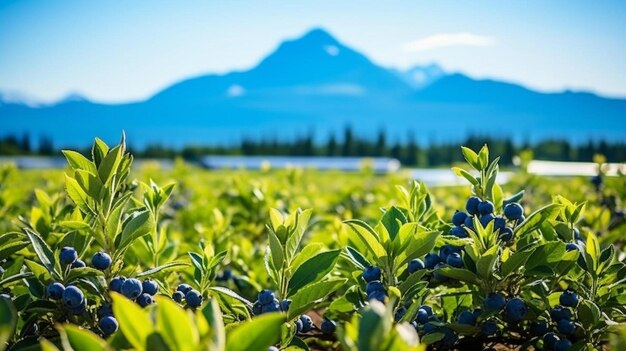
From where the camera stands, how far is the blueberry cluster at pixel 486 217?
165cm

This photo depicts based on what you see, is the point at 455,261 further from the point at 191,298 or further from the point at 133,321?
the point at 133,321

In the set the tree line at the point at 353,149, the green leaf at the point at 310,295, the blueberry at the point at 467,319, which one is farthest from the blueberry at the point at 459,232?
the tree line at the point at 353,149

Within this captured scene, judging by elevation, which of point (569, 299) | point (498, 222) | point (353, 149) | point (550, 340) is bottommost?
Result: point (353, 149)

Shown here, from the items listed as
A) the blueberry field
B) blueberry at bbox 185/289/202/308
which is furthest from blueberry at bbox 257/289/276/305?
blueberry at bbox 185/289/202/308

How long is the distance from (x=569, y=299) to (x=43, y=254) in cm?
140

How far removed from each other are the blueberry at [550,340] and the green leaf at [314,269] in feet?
2.05

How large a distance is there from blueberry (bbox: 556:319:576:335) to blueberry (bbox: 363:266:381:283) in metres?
0.52

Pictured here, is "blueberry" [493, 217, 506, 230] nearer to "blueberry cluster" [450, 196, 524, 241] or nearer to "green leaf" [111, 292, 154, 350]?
"blueberry cluster" [450, 196, 524, 241]

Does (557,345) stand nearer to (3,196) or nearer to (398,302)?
(398,302)

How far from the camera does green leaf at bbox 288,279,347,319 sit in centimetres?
136

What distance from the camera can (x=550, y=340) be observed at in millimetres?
1559

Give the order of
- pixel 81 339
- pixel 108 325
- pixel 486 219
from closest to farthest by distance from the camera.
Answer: pixel 81 339
pixel 108 325
pixel 486 219

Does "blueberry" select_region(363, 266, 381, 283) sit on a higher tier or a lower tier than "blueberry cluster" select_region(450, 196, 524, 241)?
lower

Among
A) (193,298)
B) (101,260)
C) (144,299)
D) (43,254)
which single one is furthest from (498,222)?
(43,254)
